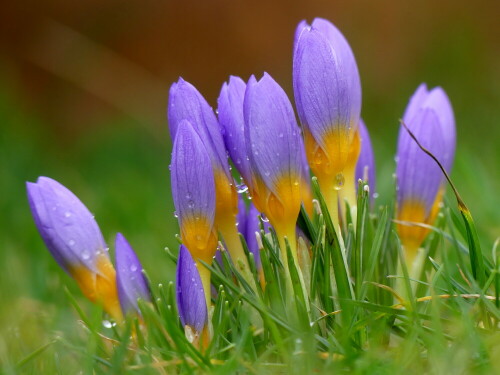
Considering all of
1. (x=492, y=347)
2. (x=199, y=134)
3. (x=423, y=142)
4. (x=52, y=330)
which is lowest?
(x=492, y=347)

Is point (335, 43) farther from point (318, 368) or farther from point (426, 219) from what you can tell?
point (318, 368)

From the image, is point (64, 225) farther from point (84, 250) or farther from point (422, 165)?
point (422, 165)

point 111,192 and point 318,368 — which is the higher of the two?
point 111,192

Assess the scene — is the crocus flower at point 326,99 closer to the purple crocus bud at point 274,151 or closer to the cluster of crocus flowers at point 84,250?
the purple crocus bud at point 274,151

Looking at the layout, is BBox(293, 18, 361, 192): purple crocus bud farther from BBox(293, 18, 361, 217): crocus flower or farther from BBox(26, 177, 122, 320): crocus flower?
BBox(26, 177, 122, 320): crocus flower

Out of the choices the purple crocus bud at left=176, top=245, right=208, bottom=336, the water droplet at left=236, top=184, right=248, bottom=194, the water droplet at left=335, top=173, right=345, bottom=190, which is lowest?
the purple crocus bud at left=176, top=245, right=208, bottom=336

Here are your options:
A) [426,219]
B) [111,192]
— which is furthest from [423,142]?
[111,192]

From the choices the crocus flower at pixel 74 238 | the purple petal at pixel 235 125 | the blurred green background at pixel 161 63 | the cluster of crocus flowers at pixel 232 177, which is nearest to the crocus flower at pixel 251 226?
the cluster of crocus flowers at pixel 232 177

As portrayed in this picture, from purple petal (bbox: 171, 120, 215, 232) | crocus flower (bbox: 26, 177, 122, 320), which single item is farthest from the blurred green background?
purple petal (bbox: 171, 120, 215, 232)
